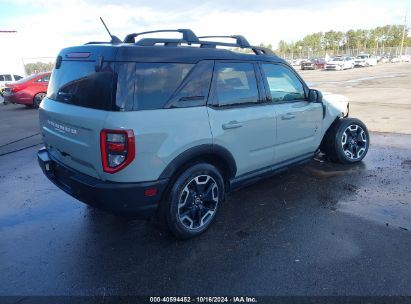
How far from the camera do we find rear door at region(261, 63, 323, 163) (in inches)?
159

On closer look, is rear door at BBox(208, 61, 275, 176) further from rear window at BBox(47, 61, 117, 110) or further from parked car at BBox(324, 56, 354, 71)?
parked car at BBox(324, 56, 354, 71)

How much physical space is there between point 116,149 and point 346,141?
3.93 metres

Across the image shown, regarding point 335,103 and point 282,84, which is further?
point 335,103

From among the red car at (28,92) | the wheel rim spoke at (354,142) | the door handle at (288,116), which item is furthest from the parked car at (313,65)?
the door handle at (288,116)

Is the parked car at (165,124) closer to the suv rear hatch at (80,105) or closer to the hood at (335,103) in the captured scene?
the suv rear hatch at (80,105)

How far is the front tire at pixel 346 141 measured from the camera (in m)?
5.16

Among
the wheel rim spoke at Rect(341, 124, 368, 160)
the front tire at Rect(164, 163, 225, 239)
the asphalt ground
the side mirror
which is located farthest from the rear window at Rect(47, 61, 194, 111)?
the wheel rim spoke at Rect(341, 124, 368, 160)

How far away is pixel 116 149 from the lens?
108 inches

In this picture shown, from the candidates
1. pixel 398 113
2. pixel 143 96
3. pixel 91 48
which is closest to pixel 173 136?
pixel 143 96

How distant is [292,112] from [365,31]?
103 metres

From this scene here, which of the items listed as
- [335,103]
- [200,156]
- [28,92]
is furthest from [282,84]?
[28,92]

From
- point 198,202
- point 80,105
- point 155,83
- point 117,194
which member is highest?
point 155,83

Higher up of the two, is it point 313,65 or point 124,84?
point 313,65

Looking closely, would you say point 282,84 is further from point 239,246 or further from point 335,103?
point 239,246
